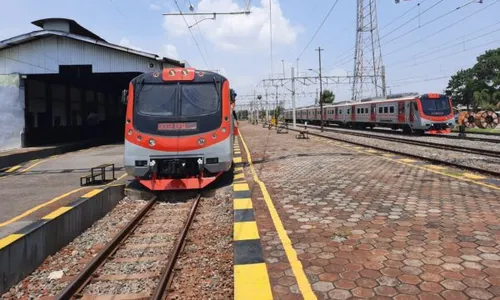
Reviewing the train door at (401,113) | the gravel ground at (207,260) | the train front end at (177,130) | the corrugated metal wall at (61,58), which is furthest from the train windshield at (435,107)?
the gravel ground at (207,260)

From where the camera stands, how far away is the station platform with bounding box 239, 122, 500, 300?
3.65 m

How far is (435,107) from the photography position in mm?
25562

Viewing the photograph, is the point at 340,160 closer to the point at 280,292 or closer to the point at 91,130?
the point at 280,292

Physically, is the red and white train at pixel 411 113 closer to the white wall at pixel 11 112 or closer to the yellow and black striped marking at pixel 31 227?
the white wall at pixel 11 112

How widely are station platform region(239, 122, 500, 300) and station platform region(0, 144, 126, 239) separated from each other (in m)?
3.85

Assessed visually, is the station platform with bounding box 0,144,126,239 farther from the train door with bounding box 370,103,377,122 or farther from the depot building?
the train door with bounding box 370,103,377,122

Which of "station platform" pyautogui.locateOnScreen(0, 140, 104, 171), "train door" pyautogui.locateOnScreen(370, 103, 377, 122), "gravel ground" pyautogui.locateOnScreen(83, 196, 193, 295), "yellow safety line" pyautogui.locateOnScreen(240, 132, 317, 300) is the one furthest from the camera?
"train door" pyautogui.locateOnScreen(370, 103, 377, 122)

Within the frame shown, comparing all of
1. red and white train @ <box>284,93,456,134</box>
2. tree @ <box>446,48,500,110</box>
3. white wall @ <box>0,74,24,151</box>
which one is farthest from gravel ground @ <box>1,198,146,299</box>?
tree @ <box>446,48,500,110</box>

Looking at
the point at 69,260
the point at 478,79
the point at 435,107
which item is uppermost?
the point at 478,79

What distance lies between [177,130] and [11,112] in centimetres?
1432

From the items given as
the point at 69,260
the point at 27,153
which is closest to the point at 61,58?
the point at 27,153

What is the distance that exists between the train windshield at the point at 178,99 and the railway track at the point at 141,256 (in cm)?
210

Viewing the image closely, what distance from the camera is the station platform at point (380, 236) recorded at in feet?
12.0

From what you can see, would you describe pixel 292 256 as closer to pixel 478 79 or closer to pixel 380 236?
pixel 380 236
